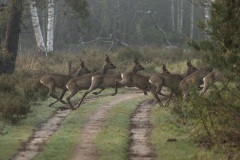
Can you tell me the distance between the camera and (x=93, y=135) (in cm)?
1339

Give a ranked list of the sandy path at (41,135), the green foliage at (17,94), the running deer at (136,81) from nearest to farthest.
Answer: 1. the sandy path at (41,135)
2. the green foliage at (17,94)
3. the running deer at (136,81)

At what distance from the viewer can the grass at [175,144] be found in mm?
10914

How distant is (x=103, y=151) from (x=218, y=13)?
330 centimetres

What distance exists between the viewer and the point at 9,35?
24.3 m

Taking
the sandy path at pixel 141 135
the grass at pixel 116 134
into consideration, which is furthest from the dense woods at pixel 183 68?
the grass at pixel 116 134

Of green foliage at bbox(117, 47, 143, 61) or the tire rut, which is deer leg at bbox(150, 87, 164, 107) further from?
green foliage at bbox(117, 47, 143, 61)

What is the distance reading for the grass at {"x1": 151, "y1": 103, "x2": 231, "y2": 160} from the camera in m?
10.9

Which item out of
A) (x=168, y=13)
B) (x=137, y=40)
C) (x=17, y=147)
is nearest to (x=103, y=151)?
(x=17, y=147)

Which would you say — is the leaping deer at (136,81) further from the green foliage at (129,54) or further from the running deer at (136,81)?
the green foliage at (129,54)

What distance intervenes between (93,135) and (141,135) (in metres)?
1.04

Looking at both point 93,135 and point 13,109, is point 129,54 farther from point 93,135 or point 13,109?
point 93,135

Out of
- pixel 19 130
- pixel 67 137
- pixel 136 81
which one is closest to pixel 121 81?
pixel 136 81

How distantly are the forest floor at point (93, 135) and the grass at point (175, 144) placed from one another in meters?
0.18

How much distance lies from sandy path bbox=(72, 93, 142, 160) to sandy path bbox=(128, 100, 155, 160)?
29.4 inches
